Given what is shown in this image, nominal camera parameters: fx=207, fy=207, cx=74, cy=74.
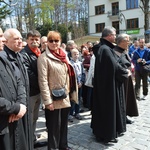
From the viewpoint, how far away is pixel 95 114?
4070 mm

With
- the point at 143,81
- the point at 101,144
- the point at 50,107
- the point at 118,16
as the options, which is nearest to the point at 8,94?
the point at 50,107

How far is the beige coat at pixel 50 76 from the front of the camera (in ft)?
10.4

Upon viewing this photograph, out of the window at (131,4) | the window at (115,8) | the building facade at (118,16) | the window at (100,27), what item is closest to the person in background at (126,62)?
the building facade at (118,16)

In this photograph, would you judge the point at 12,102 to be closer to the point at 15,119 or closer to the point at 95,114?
the point at 15,119

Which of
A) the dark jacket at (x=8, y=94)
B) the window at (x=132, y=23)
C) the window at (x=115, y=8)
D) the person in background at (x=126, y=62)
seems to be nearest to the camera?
the dark jacket at (x=8, y=94)

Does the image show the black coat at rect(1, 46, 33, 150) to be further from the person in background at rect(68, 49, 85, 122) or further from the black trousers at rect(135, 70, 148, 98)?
the black trousers at rect(135, 70, 148, 98)

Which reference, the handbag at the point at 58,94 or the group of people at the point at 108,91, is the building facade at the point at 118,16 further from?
the handbag at the point at 58,94

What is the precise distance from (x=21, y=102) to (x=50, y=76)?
88cm

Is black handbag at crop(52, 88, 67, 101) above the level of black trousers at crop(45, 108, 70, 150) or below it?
above

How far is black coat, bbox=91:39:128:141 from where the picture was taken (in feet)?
12.5

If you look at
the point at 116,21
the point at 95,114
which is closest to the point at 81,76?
the point at 95,114

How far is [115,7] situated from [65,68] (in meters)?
39.6

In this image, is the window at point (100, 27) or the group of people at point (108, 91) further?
the window at point (100, 27)

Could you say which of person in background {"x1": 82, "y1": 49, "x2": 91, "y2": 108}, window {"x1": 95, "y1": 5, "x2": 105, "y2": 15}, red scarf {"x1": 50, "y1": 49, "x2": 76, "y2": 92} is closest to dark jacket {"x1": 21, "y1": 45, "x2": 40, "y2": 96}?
red scarf {"x1": 50, "y1": 49, "x2": 76, "y2": 92}
